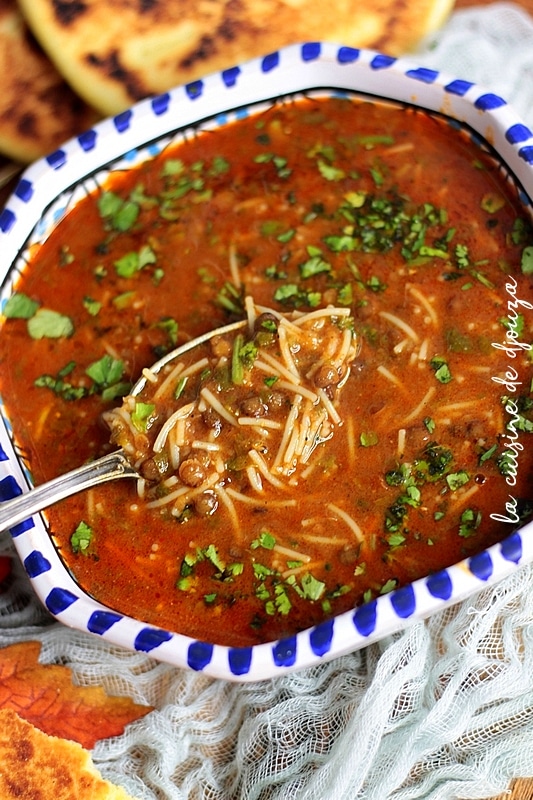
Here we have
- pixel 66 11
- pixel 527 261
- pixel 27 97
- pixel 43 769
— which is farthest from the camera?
pixel 27 97

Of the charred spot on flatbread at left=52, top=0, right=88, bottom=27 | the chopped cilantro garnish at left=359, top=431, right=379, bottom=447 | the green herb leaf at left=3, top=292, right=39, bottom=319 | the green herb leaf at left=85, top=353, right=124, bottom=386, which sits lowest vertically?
the chopped cilantro garnish at left=359, top=431, right=379, bottom=447

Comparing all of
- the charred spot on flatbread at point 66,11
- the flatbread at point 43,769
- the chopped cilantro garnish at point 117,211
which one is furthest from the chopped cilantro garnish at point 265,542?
the charred spot on flatbread at point 66,11

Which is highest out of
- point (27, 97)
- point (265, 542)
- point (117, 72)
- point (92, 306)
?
point (27, 97)

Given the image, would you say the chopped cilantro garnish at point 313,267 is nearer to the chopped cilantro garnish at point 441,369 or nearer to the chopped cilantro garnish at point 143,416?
the chopped cilantro garnish at point 441,369

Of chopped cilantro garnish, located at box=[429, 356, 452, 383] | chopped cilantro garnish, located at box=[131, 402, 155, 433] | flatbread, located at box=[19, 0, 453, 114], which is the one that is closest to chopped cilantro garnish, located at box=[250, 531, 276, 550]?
chopped cilantro garnish, located at box=[131, 402, 155, 433]

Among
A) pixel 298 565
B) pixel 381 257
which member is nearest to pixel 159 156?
pixel 381 257

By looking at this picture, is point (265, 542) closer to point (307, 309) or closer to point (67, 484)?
point (67, 484)

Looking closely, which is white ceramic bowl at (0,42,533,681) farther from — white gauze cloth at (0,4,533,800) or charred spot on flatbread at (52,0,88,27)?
charred spot on flatbread at (52,0,88,27)

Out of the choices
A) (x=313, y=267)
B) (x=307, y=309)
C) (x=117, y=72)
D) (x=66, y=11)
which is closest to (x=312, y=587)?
(x=307, y=309)
